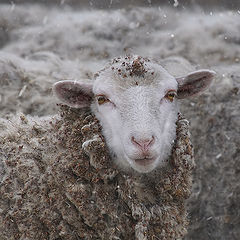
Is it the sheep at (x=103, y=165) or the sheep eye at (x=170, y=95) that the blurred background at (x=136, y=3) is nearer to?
the sheep eye at (x=170, y=95)

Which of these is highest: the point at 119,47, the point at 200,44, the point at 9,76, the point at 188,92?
the point at 188,92

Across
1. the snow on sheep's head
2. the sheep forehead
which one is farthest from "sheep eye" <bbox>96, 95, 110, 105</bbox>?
the sheep forehead

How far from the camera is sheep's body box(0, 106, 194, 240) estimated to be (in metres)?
2.60

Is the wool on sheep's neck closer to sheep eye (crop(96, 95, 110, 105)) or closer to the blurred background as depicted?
sheep eye (crop(96, 95, 110, 105))

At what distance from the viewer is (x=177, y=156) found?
2.80m

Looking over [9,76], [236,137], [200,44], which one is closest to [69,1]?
[200,44]

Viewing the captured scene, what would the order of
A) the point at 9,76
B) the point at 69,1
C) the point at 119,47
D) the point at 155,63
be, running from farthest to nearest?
the point at 69,1 → the point at 119,47 → the point at 9,76 → the point at 155,63

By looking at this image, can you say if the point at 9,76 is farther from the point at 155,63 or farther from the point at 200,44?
the point at 200,44

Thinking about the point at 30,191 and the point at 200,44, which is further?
the point at 200,44

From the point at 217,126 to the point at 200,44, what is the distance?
1.99 meters

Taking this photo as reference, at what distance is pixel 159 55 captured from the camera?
19.5 ft

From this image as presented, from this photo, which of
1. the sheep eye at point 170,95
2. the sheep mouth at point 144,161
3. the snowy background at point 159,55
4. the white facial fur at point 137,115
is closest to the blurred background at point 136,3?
the snowy background at point 159,55

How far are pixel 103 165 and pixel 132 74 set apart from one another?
24.6 inches

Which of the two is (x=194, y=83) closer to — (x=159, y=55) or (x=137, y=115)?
(x=137, y=115)
